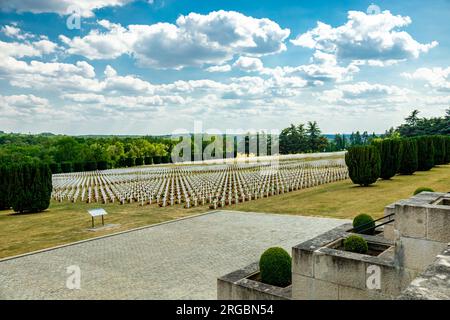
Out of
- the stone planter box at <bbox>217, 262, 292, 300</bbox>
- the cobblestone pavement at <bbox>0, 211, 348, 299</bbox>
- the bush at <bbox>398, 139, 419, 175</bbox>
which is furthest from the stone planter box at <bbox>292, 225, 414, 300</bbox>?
the bush at <bbox>398, 139, 419, 175</bbox>

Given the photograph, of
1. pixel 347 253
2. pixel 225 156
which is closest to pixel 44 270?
pixel 347 253

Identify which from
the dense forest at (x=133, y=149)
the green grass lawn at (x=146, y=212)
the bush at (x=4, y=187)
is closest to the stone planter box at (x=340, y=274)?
the green grass lawn at (x=146, y=212)

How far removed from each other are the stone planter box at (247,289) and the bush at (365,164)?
18.8m

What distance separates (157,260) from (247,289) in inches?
176

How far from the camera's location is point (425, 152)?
31.2m

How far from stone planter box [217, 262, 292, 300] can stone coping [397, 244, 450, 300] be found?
2.88 m

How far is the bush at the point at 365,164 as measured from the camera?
23.6m

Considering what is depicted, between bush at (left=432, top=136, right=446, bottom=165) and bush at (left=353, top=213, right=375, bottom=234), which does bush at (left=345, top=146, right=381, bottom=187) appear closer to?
bush at (left=432, top=136, right=446, bottom=165)

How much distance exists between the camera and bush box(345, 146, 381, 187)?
23.6 m

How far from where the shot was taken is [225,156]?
89.4m

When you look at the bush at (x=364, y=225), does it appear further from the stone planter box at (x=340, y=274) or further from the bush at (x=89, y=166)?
the bush at (x=89, y=166)

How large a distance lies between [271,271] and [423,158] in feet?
99.6

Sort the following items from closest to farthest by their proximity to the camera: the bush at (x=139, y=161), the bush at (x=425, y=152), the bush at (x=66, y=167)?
the bush at (x=425, y=152), the bush at (x=66, y=167), the bush at (x=139, y=161)
